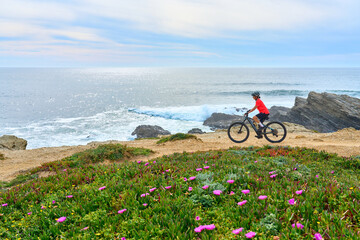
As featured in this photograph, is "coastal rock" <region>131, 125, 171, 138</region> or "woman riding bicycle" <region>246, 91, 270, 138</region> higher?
"woman riding bicycle" <region>246, 91, 270, 138</region>

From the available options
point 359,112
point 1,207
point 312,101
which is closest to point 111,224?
point 1,207

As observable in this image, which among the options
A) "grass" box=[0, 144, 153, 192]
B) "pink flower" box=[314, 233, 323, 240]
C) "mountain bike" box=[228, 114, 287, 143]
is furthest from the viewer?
"mountain bike" box=[228, 114, 287, 143]

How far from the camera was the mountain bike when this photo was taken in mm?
14000

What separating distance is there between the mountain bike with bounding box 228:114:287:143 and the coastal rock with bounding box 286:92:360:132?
74.2 feet

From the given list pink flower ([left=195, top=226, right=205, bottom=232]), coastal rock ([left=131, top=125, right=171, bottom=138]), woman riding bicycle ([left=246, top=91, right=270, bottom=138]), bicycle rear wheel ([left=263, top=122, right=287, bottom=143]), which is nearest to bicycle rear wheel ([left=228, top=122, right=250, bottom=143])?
woman riding bicycle ([left=246, top=91, right=270, bottom=138])

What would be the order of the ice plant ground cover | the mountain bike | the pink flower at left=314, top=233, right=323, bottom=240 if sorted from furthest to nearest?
the mountain bike, the ice plant ground cover, the pink flower at left=314, top=233, right=323, bottom=240

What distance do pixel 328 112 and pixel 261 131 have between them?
2552 centimetres

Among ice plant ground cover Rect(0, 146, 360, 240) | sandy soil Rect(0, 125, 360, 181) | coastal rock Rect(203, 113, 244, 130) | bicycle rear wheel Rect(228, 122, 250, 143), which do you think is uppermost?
ice plant ground cover Rect(0, 146, 360, 240)

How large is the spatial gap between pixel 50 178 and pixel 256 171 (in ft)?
18.8

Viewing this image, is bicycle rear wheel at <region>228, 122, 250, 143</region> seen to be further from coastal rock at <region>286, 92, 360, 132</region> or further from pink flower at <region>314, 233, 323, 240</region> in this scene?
coastal rock at <region>286, 92, 360, 132</region>

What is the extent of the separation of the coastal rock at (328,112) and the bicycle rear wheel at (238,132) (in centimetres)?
2340

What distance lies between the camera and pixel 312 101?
120ft

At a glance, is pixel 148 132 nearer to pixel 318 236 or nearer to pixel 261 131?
pixel 261 131

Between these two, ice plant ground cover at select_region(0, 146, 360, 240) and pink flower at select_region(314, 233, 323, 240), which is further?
ice plant ground cover at select_region(0, 146, 360, 240)
